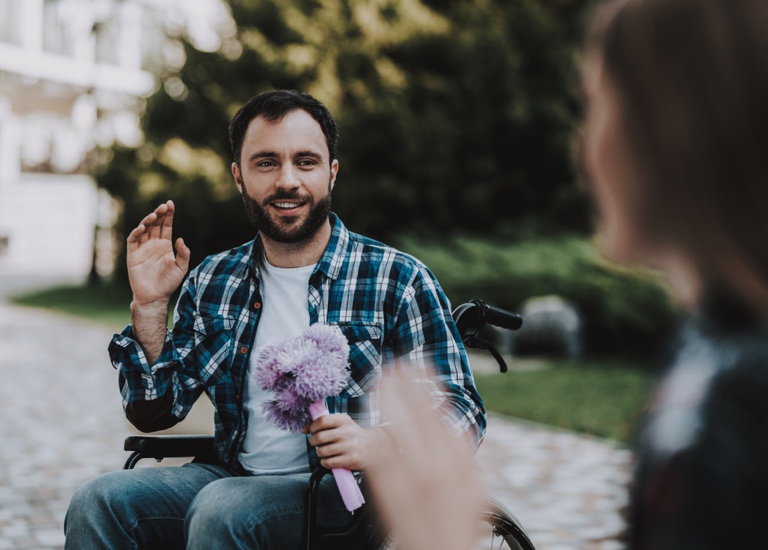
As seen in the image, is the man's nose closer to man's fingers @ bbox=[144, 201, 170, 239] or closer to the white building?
man's fingers @ bbox=[144, 201, 170, 239]

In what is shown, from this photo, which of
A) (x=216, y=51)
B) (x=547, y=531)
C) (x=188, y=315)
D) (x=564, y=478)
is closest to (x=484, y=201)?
(x=216, y=51)

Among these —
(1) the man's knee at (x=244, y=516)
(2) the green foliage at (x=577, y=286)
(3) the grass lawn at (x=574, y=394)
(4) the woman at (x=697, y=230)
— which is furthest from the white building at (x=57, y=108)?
(4) the woman at (x=697, y=230)

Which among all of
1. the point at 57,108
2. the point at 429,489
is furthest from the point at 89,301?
the point at 429,489

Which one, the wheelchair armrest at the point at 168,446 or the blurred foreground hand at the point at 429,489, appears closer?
the blurred foreground hand at the point at 429,489

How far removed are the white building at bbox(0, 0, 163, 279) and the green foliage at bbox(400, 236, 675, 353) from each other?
1415cm

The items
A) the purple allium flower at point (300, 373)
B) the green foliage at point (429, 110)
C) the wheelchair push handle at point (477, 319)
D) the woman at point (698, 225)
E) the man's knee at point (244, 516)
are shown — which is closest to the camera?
the woman at point (698, 225)

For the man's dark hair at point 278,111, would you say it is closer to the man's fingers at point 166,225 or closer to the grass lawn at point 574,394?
the man's fingers at point 166,225

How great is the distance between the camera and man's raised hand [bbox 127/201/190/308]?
248 cm

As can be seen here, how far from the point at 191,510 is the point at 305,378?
1.78 ft

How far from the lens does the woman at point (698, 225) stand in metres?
0.86

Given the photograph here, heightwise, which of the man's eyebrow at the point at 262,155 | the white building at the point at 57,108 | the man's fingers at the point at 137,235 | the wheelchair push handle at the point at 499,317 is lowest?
the wheelchair push handle at the point at 499,317

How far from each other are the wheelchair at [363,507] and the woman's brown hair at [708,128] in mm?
1279

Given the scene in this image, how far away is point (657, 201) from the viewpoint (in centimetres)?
98

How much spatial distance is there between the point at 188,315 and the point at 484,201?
12698mm
